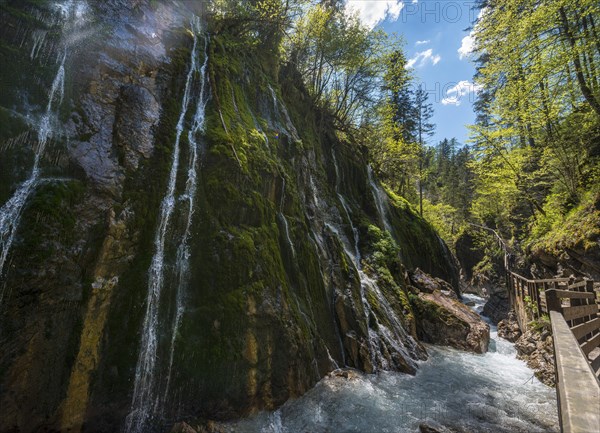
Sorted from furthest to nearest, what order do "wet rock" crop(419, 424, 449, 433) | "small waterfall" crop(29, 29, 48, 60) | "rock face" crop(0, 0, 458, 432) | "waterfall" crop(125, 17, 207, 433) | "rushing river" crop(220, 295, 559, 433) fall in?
1. "small waterfall" crop(29, 29, 48, 60)
2. "rushing river" crop(220, 295, 559, 433)
3. "wet rock" crop(419, 424, 449, 433)
4. "waterfall" crop(125, 17, 207, 433)
5. "rock face" crop(0, 0, 458, 432)

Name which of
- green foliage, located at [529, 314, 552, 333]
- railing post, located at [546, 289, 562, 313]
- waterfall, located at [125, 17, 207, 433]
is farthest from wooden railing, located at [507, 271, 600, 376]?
waterfall, located at [125, 17, 207, 433]

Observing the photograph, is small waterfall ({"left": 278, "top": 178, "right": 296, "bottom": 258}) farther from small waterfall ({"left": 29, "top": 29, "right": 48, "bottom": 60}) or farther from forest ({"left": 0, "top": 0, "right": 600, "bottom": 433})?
small waterfall ({"left": 29, "top": 29, "right": 48, "bottom": 60})

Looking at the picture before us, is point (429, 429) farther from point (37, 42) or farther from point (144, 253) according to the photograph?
point (37, 42)

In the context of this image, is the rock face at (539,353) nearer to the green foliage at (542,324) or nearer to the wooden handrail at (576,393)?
the green foliage at (542,324)

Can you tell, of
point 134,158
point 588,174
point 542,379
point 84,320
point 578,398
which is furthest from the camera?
point 588,174

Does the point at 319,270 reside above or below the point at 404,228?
below

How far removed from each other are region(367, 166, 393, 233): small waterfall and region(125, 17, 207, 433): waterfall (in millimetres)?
11355

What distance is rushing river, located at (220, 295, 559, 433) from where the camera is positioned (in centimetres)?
548

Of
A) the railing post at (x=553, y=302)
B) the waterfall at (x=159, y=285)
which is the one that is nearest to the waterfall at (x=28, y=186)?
the waterfall at (x=159, y=285)

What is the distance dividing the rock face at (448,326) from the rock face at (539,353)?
1.12 m

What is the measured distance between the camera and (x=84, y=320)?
4.67 meters

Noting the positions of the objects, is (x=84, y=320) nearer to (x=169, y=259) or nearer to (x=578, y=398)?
(x=169, y=259)

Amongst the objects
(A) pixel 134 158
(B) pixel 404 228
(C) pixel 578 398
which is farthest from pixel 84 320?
(B) pixel 404 228

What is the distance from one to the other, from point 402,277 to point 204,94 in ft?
31.7
